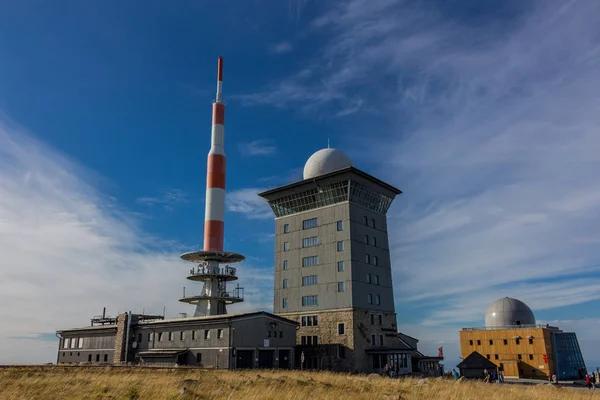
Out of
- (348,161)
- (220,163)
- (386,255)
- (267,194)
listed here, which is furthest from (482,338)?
(220,163)

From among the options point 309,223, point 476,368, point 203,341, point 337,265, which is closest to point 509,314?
point 476,368

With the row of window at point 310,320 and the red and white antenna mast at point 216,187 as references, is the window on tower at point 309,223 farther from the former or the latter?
the row of window at point 310,320

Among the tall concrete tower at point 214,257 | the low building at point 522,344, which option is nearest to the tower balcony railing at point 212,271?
the tall concrete tower at point 214,257

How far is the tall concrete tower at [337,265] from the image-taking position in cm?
5734

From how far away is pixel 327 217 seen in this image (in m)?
63.7

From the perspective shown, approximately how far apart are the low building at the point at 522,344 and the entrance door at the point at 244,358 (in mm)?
31134

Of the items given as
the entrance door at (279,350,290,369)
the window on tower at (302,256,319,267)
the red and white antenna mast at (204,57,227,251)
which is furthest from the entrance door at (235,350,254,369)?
the red and white antenna mast at (204,57,227,251)

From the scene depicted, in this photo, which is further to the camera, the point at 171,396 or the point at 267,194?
the point at 267,194

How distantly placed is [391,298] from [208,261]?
25.8 m

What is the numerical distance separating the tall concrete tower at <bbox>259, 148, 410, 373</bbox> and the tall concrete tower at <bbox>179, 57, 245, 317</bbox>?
23.7 feet

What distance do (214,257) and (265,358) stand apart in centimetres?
1771

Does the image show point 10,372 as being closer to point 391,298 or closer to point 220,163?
point 220,163

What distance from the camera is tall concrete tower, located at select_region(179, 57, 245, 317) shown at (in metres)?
64.2

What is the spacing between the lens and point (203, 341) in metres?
51.1
